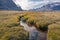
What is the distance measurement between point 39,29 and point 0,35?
9.39 m

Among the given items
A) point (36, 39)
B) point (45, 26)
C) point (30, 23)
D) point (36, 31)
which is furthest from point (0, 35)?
point (30, 23)

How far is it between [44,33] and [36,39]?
3.05 m

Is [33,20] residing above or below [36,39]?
above

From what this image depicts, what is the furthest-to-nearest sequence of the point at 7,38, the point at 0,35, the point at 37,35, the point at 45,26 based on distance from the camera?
the point at 45,26
the point at 37,35
the point at 0,35
the point at 7,38

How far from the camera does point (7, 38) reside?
80.0ft

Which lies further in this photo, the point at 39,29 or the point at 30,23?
the point at 30,23

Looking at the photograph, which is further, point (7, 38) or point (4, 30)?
point (4, 30)

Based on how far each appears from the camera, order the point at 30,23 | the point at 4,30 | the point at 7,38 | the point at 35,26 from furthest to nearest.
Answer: the point at 30,23 < the point at 35,26 < the point at 4,30 < the point at 7,38

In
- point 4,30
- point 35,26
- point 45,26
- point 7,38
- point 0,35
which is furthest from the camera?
point 35,26

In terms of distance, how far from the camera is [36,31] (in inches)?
1272

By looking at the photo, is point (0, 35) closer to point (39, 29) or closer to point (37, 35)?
point (37, 35)

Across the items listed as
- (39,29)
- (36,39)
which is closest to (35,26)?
(39,29)

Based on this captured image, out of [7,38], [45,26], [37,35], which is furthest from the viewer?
[45,26]

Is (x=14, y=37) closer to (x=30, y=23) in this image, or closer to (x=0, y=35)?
(x=0, y=35)
